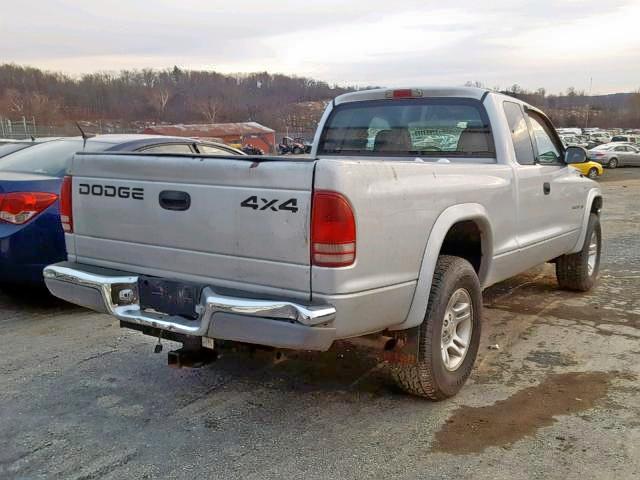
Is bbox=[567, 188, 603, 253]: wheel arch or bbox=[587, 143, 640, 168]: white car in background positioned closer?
bbox=[567, 188, 603, 253]: wheel arch

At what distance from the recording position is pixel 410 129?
4.94 meters

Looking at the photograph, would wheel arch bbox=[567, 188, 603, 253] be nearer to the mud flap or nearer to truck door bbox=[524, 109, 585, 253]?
truck door bbox=[524, 109, 585, 253]

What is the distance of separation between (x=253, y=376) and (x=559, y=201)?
308 cm

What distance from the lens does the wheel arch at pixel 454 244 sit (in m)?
3.29

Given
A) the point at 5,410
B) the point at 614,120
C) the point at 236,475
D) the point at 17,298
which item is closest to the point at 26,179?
the point at 17,298

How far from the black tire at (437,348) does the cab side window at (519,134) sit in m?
1.41

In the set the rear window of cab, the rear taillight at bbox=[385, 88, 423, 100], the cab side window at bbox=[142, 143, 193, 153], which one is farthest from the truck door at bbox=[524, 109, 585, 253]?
the cab side window at bbox=[142, 143, 193, 153]

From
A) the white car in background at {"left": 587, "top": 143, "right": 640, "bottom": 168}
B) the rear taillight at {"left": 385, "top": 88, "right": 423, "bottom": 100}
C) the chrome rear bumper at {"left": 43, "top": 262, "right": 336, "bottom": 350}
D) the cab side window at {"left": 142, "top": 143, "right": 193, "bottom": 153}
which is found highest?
the rear taillight at {"left": 385, "top": 88, "right": 423, "bottom": 100}

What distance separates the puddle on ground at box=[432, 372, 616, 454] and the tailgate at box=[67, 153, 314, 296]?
4.01ft

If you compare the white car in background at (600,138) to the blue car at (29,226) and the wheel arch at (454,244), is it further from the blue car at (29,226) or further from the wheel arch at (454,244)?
the blue car at (29,226)

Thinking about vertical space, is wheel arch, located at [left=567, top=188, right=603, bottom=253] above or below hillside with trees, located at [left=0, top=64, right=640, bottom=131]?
below

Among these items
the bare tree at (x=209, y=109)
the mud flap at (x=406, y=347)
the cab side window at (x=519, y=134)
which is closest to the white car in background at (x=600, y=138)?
the cab side window at (x=519, y=134)

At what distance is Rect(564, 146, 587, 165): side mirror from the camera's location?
5.41 metres

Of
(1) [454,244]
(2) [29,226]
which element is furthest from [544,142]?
(2) [29,226]
